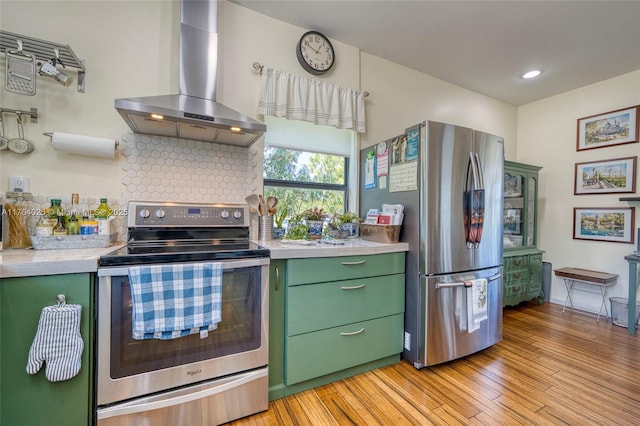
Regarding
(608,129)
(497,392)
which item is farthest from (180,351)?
(608,129)

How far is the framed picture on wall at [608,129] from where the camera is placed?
2.82 meters

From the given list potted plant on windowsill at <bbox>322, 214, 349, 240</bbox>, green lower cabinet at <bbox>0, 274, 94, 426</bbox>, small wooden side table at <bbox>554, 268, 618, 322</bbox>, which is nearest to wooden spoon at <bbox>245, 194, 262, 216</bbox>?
potted plant on windowsill at <bbox>322, 214, 349, 240</bbox>

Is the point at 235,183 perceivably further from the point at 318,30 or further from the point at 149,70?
the point at 318,30

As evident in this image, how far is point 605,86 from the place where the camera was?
3020 mm

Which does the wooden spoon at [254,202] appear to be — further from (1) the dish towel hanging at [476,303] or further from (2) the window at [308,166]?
(1) the dish towel hanging at [476,303]

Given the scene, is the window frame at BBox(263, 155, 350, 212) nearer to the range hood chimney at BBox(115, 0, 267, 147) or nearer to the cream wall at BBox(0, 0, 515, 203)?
the cream wall at BBox(0, 0, 515, 203)

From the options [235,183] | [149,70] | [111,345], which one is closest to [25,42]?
[149,70]

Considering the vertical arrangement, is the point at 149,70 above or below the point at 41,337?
above

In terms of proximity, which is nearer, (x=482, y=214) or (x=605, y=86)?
(x=482, y=214)

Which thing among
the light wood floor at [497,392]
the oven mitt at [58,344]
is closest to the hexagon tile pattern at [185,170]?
the oven mitt at [58,344]

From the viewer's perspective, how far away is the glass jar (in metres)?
1.41

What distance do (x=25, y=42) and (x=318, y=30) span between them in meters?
1.92

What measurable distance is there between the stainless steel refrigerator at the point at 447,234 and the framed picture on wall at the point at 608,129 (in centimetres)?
194

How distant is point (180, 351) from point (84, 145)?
4.29 feet
